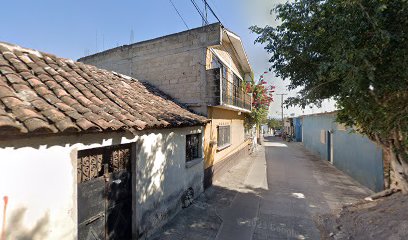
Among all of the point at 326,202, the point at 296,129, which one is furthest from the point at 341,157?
the point at 296,129

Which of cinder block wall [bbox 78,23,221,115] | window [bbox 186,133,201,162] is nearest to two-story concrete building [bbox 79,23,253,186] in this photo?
cinder block wall [bbox 78,23,221,115]

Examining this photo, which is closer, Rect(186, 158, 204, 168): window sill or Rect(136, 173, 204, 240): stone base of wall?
Rect(136, 173, 204, 240): stone base of wall

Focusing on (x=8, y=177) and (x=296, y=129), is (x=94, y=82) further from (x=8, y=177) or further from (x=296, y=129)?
(x=296, y=129)

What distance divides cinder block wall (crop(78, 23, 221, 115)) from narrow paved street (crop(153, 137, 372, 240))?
139 inches

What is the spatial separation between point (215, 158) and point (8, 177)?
827 cm

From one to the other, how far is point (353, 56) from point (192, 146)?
5.76m

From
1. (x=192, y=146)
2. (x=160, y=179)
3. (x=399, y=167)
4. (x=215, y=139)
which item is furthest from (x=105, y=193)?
(x=399, y=167)

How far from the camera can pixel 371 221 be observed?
17.8ft

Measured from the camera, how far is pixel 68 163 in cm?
374

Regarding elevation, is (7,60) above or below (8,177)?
above

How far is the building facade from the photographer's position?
3121 mm

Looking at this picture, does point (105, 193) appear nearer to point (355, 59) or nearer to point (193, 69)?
point (355, 59)

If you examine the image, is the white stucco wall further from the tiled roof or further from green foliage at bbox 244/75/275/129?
green foliage at bbox 244/75/275/129

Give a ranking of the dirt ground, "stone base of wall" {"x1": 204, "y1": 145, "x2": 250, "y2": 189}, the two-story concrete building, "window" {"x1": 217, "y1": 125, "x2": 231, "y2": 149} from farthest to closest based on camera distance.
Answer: "window" {"x1": 217, "y1": 125, "x2": 231, "y2": 149}, "stone base of wall" {"x1": 204, "y1": 145, "x2": 250, "y2": 189}, the two-story concrete building, the dirt ground
